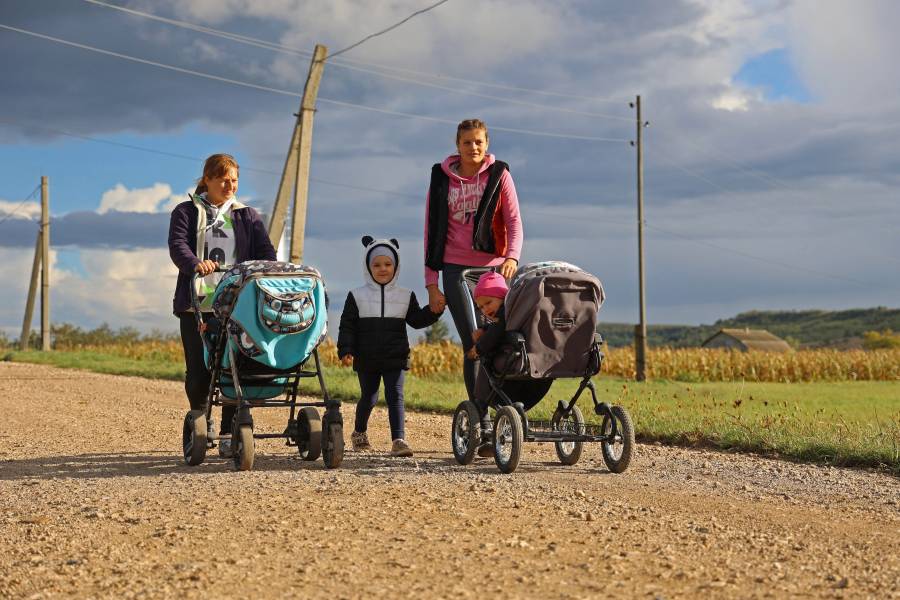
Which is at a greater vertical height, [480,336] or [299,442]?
[480,336]

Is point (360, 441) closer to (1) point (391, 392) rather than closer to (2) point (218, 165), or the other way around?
(1) point (391, 392)

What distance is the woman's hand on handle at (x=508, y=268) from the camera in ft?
27.5

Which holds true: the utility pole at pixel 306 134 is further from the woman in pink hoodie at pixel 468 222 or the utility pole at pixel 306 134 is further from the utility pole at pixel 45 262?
the utility pole at pixel 45 262

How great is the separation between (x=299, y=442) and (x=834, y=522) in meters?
4.15

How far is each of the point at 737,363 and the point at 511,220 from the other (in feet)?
95.7

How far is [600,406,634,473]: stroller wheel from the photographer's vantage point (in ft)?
25.8

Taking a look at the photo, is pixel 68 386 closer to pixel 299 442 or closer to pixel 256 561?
pixel 299 442

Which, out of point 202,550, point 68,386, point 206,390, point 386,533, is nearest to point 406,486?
point 386,533

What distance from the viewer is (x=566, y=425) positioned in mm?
8688

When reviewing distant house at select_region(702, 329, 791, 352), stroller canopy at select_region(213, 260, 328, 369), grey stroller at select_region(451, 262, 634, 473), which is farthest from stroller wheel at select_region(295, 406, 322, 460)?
distant house at select_region(702, 329, 791, 352)

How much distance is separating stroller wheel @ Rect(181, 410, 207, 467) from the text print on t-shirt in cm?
257

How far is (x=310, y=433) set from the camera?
8.26 metres

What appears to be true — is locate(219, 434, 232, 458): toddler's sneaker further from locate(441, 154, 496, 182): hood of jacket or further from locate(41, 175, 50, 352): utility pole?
locate(41, 175, 50, 352): utility pole

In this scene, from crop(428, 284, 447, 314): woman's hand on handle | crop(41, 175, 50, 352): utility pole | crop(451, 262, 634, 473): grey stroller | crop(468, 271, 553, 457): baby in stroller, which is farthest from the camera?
crop(41, 175, 50, 352): utility pole
